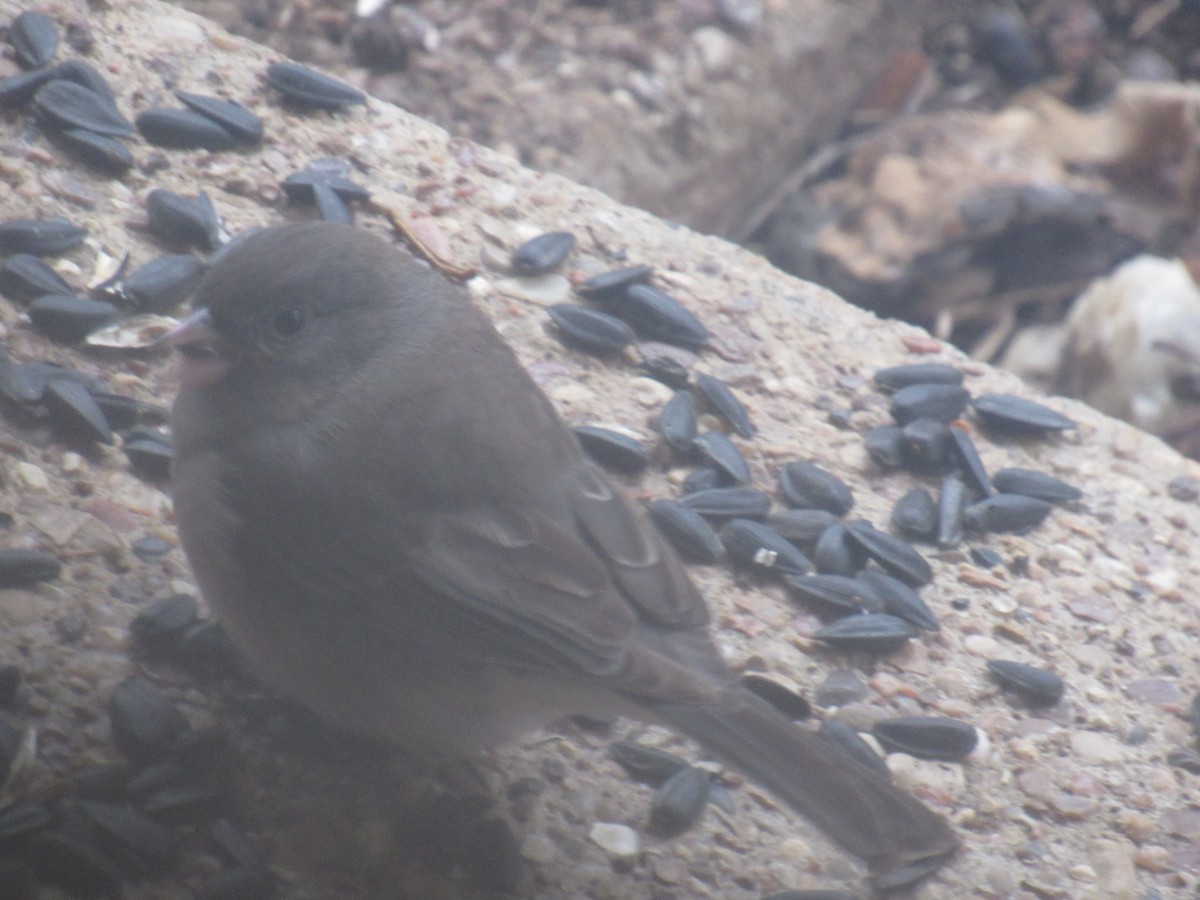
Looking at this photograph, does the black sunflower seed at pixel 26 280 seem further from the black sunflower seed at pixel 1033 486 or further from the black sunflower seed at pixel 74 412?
the black sunflower seed at pixel 1033 486

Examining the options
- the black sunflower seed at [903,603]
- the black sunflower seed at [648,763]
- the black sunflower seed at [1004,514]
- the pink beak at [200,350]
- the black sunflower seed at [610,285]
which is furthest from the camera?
the black sunflower seed at [610,285]

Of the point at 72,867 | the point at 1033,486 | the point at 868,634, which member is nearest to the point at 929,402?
the point at 1033,486

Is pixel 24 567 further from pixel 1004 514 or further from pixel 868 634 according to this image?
pixel 1004 514

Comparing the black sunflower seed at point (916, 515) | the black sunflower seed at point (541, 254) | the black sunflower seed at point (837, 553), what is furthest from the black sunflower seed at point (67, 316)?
the black sunflower seed at point (916, 515)

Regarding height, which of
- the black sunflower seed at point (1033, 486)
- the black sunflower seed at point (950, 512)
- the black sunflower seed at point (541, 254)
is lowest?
the black sunflower seed at point (950, 512)

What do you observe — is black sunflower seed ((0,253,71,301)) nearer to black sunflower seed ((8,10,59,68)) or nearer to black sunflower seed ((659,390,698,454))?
black sunflower seed ((8,10,59,68))

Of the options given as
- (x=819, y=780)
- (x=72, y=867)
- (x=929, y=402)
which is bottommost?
(x=72, y=867)
